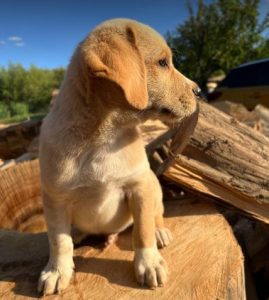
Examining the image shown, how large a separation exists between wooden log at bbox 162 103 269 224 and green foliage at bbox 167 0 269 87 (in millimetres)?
22620

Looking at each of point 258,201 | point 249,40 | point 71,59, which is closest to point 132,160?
point 71,59

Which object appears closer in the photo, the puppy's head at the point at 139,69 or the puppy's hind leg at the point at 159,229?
the puppy's head at the point at 139,69

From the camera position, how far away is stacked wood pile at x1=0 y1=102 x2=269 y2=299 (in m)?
2.27

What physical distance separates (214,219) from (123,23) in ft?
5.47

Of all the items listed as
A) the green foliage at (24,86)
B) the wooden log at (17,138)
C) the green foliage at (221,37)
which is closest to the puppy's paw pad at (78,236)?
the wooden log at (17,138)

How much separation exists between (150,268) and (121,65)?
121 centimetres

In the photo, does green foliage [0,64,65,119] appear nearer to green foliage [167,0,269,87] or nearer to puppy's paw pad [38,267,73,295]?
green foliage [167,0,269,87]

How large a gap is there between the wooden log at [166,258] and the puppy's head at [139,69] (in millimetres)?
939

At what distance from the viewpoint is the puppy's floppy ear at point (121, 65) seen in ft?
6.14

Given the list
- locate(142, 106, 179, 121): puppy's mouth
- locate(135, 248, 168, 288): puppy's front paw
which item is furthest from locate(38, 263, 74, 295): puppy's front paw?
locate(142, 106, 179, 121): puppy's mouth

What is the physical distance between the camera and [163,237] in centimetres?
268

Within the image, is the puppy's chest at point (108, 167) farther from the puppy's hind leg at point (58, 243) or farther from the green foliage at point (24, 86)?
the green foliage at point (24, 86)

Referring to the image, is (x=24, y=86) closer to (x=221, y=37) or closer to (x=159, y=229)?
Result: (x=221, y=37)

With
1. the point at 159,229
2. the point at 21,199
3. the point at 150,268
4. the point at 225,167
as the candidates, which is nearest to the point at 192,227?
the point at 159,229
